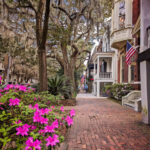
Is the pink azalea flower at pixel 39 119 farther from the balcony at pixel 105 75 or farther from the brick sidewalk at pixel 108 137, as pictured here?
the balcony at pixel 105 75

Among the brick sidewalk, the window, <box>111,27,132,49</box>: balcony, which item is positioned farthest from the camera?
the window

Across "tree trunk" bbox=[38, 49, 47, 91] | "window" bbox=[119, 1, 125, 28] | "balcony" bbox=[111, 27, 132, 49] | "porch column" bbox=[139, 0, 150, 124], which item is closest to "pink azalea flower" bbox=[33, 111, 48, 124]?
"porch column" bbox=[139, 0, 150, 124]

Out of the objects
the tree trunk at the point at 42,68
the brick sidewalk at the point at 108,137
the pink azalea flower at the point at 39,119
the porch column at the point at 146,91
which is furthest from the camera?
the tree trunk at the point at 42,68

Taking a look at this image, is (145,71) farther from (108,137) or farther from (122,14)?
(122,14)

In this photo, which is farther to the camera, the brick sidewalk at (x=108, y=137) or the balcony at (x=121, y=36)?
the balcony at (x=121, y=36)

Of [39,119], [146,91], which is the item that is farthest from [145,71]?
[39,119]

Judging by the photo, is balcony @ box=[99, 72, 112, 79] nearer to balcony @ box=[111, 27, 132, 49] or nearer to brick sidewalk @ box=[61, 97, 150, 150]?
balcony @ box=[111, 27, 132, 49]

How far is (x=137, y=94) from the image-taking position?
36.8ft

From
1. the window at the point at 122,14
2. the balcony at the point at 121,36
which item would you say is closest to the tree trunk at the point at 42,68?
the balcony at the point at 121,36

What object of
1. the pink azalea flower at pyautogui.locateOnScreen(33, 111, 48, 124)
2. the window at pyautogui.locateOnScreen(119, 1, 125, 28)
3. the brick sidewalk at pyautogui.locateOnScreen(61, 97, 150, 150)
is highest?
the window at pyautogui.locateOnScreen(119, 1, 125, 28)

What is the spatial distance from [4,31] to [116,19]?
997cm

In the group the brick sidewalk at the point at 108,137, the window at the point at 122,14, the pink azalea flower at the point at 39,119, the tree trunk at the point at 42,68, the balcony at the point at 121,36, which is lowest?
the brick sidewalk at the point at 108,137

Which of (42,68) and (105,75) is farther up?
(105,75)

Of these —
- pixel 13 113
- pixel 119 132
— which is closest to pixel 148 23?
pixel 119 132
